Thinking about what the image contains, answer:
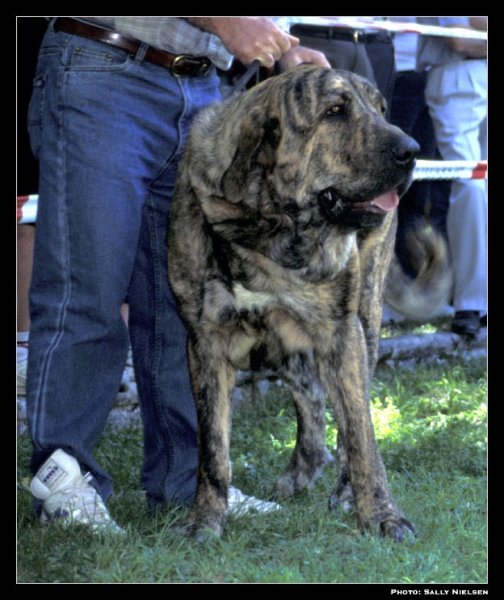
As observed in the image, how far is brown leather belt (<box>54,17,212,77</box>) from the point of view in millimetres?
3445

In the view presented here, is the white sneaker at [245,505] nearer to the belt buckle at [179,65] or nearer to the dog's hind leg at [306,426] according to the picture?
the dog's hind leg at [306,426]

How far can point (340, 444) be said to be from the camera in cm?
387

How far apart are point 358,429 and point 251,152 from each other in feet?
3.55

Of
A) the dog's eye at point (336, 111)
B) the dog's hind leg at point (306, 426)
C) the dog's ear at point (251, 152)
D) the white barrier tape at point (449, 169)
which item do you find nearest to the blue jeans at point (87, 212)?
the dog's ear at point (251, 152)

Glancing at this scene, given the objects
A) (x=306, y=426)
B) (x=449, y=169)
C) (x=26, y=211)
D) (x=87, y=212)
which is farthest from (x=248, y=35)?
(x=449, y=169)

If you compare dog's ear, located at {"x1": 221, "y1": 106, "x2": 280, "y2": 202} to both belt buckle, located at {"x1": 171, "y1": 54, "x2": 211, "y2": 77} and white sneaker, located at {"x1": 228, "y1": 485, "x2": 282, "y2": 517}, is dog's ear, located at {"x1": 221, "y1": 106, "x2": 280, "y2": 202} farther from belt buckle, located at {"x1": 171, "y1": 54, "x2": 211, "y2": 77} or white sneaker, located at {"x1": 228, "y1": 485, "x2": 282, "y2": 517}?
white sneaker, located at {"x1": 228, "y1": 485, "x2": 282, "y2": 517}

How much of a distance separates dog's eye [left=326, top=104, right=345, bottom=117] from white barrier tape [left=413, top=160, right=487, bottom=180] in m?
3.14

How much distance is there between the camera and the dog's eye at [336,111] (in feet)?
10.7

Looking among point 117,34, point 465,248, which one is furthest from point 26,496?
point 465,248

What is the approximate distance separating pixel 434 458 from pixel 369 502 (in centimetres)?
110

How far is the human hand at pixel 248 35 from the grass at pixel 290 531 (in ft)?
5.67

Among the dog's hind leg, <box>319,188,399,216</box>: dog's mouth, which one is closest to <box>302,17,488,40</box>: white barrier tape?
the dog's hind leg
